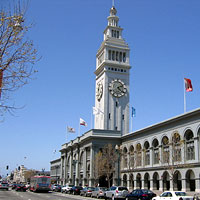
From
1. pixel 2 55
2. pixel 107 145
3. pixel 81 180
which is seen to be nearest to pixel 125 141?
pixel 107 145

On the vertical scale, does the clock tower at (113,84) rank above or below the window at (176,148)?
above

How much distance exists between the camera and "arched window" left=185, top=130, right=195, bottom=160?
4356 cm

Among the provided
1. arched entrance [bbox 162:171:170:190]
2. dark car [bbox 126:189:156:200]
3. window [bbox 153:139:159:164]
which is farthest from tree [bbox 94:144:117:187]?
dark car [bbox 126:189:156:200]

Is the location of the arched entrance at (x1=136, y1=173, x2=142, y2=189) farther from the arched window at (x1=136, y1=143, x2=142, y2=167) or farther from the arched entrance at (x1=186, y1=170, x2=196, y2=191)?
the arched entrance at (x1=186, y1=170, x2=196, y2=191)

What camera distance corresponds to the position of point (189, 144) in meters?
44.3

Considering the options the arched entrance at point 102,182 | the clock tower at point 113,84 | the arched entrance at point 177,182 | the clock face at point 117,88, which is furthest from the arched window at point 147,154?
the clock face at point 117,88

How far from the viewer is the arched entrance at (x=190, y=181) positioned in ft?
142

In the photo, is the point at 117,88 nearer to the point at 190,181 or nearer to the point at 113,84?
the point at 113,84

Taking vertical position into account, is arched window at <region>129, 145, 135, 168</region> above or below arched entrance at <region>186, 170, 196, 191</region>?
above

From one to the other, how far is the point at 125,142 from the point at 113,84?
19.1 meters

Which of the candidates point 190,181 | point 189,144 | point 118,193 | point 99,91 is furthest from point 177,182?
point 99,91

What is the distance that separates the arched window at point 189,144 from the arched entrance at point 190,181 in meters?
2.08

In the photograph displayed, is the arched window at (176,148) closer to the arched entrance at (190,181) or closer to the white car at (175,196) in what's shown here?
the arched entrance at (190,181)

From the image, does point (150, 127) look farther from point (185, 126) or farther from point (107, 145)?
point (107, 145)
